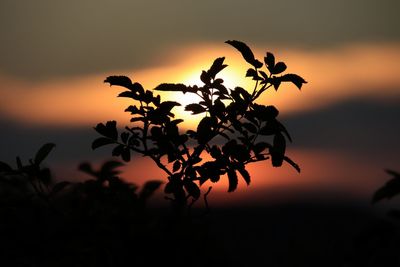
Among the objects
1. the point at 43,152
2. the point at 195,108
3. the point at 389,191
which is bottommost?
the point at 389,191

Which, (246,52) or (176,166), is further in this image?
(176,166)

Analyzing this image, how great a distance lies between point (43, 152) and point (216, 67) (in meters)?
1.58

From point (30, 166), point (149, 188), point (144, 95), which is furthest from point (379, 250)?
point (149, 188)

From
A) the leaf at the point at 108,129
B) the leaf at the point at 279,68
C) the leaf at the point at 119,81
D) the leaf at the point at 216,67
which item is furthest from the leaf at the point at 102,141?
the leaf at the point at 279,68

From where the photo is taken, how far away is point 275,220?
97.0 feet

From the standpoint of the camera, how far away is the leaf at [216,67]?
4603 mm

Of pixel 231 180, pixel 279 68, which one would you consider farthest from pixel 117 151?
pixel 279 68

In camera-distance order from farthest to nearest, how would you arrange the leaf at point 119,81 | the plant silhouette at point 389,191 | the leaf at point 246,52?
the leaf at point 119,81 < the leaf at point 246,52 < the plant silhouette at point 389,191

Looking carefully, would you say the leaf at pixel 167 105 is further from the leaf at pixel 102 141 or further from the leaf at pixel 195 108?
the leaf at pixel 102 141

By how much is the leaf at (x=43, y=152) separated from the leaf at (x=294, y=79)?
1.98 m

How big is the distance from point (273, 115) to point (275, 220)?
25789mm

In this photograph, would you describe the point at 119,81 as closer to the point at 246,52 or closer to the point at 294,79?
the point at 246,52

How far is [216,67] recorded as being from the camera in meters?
4.63

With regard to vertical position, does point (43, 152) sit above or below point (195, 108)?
below
